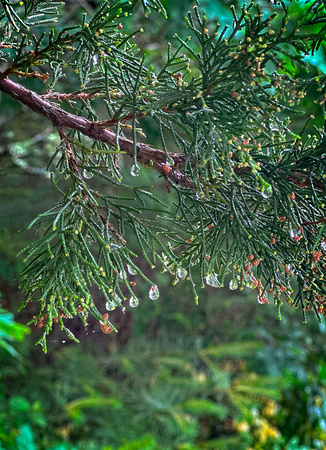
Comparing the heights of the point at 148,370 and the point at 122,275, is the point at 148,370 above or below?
below

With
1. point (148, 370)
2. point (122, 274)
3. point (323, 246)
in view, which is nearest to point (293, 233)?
point (323, 246)

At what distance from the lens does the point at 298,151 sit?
1.76ft

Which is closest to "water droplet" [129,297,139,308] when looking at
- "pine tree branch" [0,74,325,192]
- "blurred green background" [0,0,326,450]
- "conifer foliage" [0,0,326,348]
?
"conifer foliage" [0,0,326,348]

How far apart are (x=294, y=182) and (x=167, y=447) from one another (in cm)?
174

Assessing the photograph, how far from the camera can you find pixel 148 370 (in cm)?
224

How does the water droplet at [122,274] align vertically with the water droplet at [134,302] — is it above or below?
above

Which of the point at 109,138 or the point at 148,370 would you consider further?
the point at 148,370

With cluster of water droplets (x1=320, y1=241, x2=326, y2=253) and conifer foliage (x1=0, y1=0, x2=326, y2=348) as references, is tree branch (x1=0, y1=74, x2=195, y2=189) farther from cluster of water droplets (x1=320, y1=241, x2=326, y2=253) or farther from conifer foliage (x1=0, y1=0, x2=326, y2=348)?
cluster of water droplets (x1=320, y1=241, x2=326, y2=253)

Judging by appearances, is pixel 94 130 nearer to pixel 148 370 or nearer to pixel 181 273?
pixel 181 273

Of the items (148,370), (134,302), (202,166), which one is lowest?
(148,370)

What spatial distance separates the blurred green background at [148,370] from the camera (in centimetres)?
172

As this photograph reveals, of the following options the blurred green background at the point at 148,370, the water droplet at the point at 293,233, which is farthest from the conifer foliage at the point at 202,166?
the blurred green background at the point at 148,370

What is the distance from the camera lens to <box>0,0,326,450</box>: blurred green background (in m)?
1.72

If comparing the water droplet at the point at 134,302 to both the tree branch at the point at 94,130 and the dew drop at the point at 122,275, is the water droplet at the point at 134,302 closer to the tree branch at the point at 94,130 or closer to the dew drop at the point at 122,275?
the dew drop at the point at 122,275
